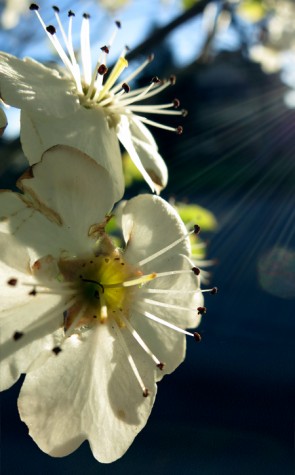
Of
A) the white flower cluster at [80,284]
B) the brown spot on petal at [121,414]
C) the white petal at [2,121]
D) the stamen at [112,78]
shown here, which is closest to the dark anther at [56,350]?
the white flower cluster at [80,284]

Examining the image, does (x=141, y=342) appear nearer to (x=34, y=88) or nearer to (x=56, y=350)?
(x=56, y=350)

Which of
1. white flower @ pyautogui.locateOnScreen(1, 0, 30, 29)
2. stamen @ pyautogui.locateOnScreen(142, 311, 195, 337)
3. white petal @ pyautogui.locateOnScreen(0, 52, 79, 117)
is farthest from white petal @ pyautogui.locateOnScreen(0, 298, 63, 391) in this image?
white flower @ pyautogui.locateOnScreen(1, 0, 30, 29)

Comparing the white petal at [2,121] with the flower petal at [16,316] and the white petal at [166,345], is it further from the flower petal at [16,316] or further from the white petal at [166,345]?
the white petal at [166,345]

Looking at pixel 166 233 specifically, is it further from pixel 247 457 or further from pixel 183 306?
pixel 247 457

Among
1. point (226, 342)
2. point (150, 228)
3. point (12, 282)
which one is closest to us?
point (12, 282)

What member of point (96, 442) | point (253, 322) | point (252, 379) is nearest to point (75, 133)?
point (96, 442)

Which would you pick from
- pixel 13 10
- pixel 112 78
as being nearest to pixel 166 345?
pixel 112 78

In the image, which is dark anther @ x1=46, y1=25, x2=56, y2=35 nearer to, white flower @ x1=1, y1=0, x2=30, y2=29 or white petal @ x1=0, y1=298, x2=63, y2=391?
white petal @ x1=0, y1=298, x2=63, y2=391

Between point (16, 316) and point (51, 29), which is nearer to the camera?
point (16, 316)
